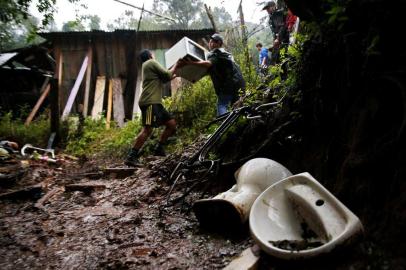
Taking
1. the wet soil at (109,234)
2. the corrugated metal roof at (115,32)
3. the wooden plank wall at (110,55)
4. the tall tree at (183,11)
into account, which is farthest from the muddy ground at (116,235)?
the tall tree at (183,11)

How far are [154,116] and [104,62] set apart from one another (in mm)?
6288

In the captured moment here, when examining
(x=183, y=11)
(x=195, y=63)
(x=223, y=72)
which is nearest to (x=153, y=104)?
(x=195, y=63)

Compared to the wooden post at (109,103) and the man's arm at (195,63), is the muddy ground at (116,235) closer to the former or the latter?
the man's arm at (195,63)

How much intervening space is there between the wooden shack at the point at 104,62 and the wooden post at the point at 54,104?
98.6 inches

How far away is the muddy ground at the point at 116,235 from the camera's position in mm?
1901

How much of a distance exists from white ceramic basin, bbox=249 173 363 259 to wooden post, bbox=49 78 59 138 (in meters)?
6.46

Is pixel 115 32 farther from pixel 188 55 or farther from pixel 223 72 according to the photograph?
pixel 223 72

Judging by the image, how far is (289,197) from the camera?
181 cm

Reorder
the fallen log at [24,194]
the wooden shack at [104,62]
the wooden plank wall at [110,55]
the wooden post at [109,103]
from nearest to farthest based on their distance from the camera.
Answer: the fallen log at [24,194], the wooden post at [109,103], the wooden shack at [104,62], the wooden plank wall at [110,55]

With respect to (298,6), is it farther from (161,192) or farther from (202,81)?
(202,81)

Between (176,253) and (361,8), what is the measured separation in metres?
1.88

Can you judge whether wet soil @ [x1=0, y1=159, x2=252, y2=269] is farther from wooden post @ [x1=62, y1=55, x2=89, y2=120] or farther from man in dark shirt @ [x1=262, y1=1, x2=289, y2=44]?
wooden post @ [x1=62, y1=55, x2=89, y2=120]

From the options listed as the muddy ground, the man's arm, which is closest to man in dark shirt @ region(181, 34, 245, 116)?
the man's arm

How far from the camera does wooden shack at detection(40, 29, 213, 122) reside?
1012cm
